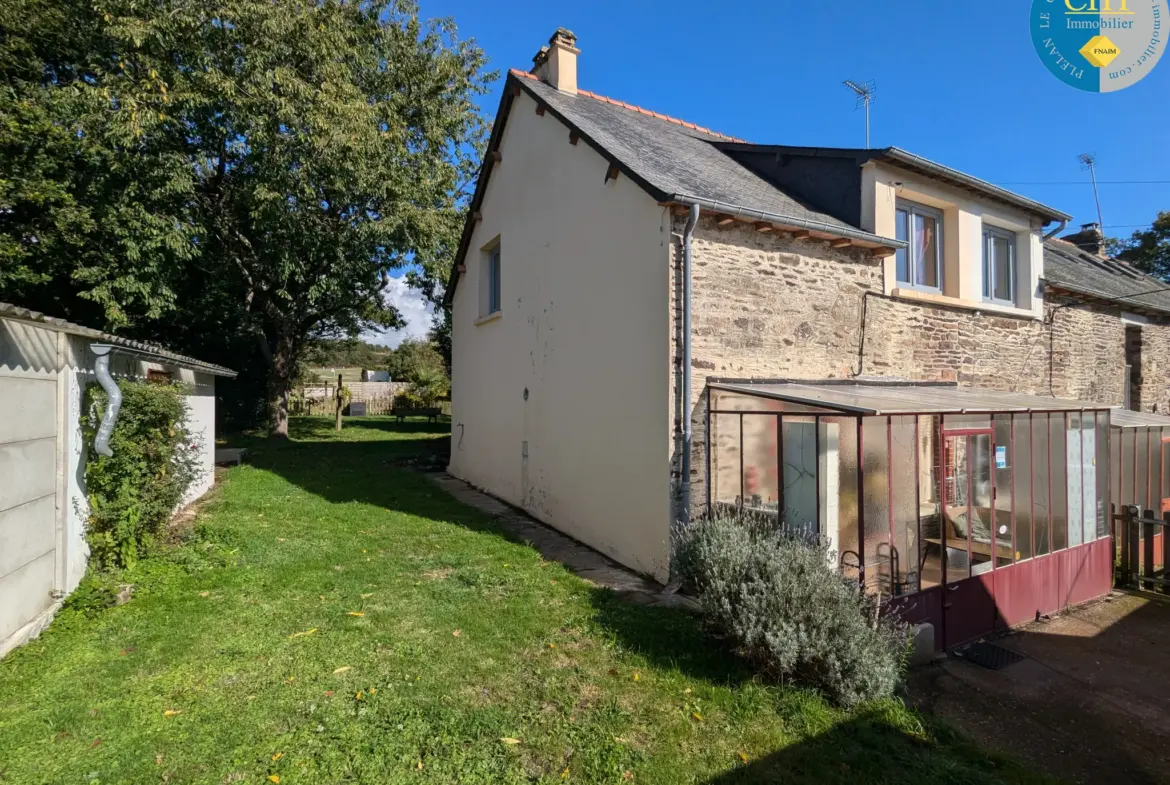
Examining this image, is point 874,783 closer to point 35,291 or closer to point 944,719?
point 944,719

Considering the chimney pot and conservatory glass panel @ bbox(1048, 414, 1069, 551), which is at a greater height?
the chimney pot

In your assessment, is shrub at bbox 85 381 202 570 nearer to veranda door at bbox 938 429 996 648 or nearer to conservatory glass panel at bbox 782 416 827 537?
conservatory glass panel at bbox 782 416 827 537

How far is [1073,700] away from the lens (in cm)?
472

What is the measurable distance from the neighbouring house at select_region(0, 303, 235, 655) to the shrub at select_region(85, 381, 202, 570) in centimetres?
11

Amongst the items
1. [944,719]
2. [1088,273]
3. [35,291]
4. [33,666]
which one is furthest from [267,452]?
[1088,273]

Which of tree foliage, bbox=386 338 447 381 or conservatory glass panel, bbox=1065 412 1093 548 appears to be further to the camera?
tree foliage, bbox=386 338 447 381

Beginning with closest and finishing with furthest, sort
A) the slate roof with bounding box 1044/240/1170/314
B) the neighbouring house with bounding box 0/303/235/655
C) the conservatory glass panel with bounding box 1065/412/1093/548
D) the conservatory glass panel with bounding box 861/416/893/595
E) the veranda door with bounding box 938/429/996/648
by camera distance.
→ 1. the neighbouring house with bounding box 0/303/235/655
2. the conservatory glass panel with bounding box 861/416/893/595
3. the veranda door with bounding box 938/429/996/648
4. the conservatory glass panel with bounding box 1065/412/1093/548
5. the slate roof with bounding box 1044/240/1170/314

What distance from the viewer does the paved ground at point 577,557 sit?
19.6 feet

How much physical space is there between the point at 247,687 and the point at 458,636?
62.2 inches

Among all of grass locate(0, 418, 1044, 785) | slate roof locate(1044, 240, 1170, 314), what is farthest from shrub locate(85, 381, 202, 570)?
slate roof locate(1044, 240, 1170, 314)

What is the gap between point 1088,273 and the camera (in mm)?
13000

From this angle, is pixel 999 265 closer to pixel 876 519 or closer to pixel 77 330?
pixel 876 519

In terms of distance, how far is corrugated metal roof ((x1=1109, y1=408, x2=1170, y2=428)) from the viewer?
8478 millimetres

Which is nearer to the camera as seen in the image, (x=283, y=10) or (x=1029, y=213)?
(x=1029, y=213)
